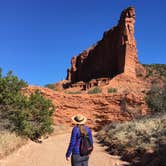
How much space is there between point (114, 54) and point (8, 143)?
36.4m

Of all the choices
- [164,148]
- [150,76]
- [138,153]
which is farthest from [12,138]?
[150,76]

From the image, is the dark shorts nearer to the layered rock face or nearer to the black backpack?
the black backpack

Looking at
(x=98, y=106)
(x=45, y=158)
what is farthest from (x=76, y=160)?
(x=98, y=106)

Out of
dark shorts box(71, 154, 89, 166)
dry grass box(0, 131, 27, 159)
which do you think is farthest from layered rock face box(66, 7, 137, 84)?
dark shorts box(71, 154, 89, 166)

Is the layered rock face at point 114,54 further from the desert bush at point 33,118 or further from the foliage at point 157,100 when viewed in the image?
the desert bush at point 33,118

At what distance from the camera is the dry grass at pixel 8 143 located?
38.2 feet

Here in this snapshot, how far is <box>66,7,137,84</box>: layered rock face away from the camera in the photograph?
4356cm

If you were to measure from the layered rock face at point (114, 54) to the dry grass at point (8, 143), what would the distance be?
98.2 feet

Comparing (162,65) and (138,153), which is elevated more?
(162,65)

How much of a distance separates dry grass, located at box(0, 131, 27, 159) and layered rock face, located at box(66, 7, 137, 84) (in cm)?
2992

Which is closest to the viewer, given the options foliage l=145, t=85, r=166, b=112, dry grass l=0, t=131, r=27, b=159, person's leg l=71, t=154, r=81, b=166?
person's leg l=71, t=154, r=81, b=166

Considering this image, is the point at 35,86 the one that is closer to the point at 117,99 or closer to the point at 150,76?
the point at 117,99

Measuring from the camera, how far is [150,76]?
5031cm

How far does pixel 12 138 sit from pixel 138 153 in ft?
17.6
